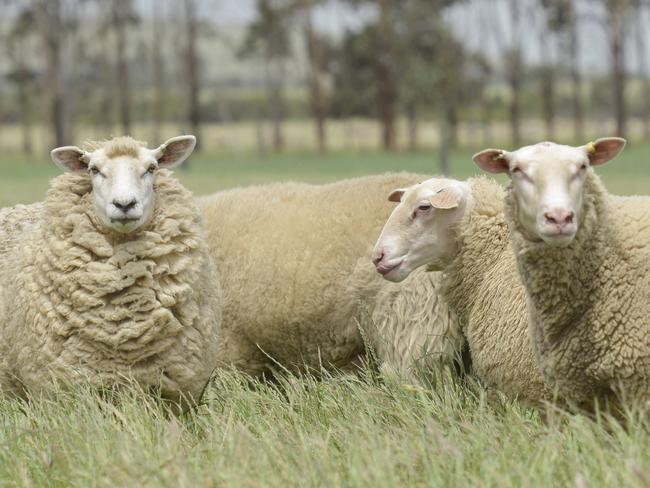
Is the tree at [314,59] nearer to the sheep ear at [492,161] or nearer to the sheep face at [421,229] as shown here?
the sheep face at [421,229]

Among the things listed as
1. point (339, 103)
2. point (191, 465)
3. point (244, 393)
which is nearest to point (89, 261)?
point (244, 393)

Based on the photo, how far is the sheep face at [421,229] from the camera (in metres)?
4.97

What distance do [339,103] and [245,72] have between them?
11443 cm

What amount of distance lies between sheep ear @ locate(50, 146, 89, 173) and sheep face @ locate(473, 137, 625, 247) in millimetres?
2098

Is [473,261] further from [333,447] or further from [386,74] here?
[386,74]

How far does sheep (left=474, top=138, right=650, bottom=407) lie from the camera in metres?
3.93

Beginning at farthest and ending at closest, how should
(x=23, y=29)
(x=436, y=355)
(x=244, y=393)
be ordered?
(x=23, y=29), (x=436, y=355), (x=244, y=393)

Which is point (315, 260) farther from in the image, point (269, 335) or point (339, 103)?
point (339, 103)

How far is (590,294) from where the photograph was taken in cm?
416

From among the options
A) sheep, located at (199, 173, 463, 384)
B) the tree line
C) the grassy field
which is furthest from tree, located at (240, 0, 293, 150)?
A: the grassy field

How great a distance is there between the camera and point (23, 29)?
48.1m

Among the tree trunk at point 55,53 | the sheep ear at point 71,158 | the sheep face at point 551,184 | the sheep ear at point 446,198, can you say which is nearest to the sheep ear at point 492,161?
the sheep face at point 551,184

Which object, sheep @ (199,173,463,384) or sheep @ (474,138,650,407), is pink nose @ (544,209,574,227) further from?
sheep @ (199,173,463,384)

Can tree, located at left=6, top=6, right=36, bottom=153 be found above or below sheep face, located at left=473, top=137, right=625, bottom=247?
above
